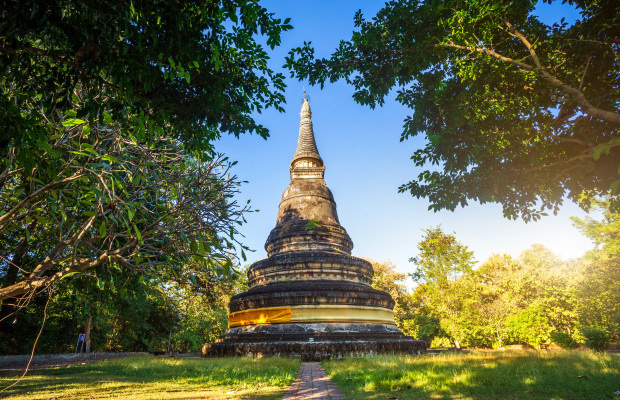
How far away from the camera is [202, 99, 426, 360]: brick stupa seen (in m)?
12.6

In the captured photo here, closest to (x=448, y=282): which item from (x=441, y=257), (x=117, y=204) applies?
(x=441, y=257)

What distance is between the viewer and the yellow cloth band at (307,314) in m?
13.9

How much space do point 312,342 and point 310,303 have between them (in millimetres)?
2245

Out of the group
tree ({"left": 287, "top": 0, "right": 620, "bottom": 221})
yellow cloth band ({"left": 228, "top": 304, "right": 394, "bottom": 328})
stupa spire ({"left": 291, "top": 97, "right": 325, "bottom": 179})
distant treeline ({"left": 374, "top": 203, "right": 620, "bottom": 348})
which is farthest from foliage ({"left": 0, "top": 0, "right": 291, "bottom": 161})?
distant treeline ({"left": 374, "top": 203, "right": 620, "bottom": 348})

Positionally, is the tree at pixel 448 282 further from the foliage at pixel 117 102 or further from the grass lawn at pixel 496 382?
the foliage at pixel 117 102

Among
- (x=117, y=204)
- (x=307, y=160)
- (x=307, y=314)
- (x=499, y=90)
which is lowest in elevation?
(x=307, y=314)

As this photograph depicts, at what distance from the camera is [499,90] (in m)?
8.70

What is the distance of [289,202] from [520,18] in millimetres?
14818

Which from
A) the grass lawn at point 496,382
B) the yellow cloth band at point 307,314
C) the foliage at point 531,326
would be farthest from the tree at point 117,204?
the foliage at point 531,326

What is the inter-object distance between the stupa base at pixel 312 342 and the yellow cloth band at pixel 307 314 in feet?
0.80

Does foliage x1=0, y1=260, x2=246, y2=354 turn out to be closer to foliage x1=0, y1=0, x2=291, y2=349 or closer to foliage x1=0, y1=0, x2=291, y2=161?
foliage x1=0, y1=0, x2=291, y2=349

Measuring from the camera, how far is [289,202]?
20.3 metres

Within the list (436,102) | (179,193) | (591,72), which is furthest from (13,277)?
(591,72)

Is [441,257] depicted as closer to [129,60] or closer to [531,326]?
[531,326]
